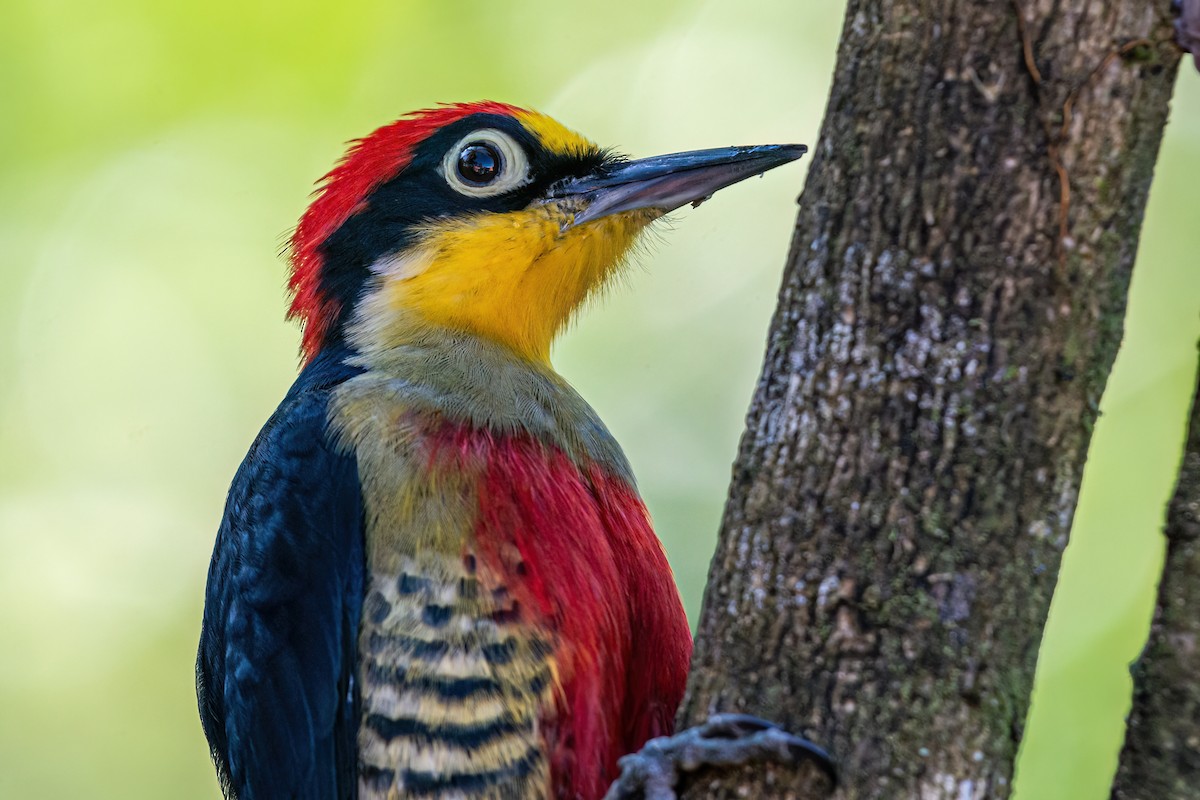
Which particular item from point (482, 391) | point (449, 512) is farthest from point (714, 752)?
point (482, 391)

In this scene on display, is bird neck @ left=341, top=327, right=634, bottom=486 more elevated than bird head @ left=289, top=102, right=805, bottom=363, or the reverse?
bird head @ left=289, top=102, right=805, bottom=363

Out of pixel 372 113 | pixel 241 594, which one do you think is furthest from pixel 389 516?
pixel 372 113

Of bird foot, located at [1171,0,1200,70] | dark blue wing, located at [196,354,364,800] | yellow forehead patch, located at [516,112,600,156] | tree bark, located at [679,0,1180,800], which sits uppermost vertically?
yellow forehead patch, located at [516,112,600,156]

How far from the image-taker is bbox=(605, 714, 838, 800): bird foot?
2.05 meters

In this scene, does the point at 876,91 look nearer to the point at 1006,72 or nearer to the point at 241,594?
the point at 1006,72

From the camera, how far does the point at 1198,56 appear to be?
83.5 inches

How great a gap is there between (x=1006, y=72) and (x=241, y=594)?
95.4 inches

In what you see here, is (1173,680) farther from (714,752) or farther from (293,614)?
(293,614)

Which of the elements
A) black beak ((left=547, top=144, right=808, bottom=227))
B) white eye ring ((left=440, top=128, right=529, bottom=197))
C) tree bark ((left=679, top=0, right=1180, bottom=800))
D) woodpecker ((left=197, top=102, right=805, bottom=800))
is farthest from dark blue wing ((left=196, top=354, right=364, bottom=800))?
tree bark ((left=679, top=0, right=1180, bottom=800))

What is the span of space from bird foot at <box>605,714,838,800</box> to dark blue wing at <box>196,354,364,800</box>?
1.04 m

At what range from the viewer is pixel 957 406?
2125mm

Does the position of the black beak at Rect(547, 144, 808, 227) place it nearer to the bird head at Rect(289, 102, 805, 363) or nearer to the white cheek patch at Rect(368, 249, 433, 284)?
the bird head at Rect(289, 102, 805, 363)

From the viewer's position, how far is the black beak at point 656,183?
3912 mm

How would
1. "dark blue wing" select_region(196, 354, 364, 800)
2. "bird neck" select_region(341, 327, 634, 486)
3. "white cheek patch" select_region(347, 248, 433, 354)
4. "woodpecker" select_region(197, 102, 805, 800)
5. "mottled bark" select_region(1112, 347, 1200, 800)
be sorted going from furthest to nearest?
"white cheek patch" select_region(347, 248, 433, 354) → "bird neck" select_region(341, 327, 634, 486) → "dark blue wing" select_region(196, 354, 364, 800) → "woodpecker" select_region(197, 102, 805, 800) → "mottled bark" select_region(1112, 347, 1200, 800)
